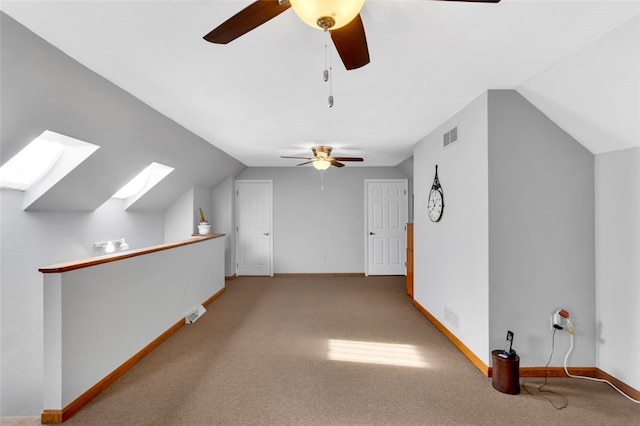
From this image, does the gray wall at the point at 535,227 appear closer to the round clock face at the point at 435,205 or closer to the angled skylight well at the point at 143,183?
the round clock face at the point at 435,205

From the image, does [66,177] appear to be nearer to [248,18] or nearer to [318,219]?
[248,18]

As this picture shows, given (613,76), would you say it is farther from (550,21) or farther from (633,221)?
(633,221)

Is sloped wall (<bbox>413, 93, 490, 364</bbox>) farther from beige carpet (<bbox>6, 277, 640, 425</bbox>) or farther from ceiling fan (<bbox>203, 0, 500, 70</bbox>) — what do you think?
ceiling fan (<bbox>203, 0, 500, 70</bbox>)

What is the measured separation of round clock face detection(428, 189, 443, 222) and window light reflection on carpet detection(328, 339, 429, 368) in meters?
1.55

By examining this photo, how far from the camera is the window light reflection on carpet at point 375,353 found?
9.48 ft

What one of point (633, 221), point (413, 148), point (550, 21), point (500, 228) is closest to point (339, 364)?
point (500, 228)

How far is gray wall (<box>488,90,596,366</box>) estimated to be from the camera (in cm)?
259

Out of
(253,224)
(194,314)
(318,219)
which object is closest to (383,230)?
(318,219)

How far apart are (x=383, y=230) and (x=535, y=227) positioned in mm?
4096

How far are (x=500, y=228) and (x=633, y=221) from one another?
90 centimetres

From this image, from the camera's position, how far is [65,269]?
210 centimetres

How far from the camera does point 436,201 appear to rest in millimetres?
3680

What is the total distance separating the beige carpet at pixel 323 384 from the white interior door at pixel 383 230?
279 centimetres

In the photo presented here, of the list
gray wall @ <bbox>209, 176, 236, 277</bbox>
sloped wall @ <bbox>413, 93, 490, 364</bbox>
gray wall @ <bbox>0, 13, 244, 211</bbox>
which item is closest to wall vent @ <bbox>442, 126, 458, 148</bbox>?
sloped wall @ <bbox>413, 93, 490, 364</bbox>
